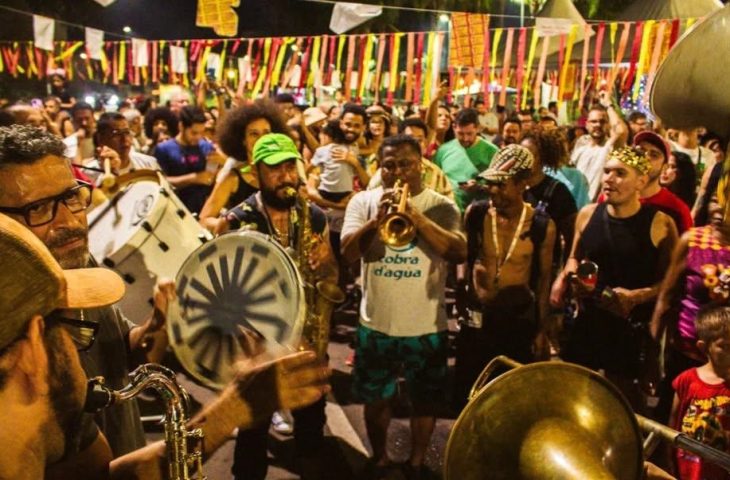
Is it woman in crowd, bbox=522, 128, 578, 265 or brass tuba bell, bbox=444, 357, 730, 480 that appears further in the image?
woman in crowd, bbox=522, 128, 578, 265

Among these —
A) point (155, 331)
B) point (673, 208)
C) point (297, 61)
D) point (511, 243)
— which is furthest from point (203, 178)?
point (297, 61)

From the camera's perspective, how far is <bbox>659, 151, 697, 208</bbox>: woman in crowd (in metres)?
6.38

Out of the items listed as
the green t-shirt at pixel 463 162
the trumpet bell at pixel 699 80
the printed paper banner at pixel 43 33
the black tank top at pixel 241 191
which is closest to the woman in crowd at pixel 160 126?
the green t-shirt at pixel 463 162

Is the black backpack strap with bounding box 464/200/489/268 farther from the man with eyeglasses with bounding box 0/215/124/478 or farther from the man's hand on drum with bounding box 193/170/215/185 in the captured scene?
the man's hand on drum with bounding box 193/170/215/185

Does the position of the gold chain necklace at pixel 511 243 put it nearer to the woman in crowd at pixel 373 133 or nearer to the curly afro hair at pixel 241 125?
the curly afro hair at pixel 241 125

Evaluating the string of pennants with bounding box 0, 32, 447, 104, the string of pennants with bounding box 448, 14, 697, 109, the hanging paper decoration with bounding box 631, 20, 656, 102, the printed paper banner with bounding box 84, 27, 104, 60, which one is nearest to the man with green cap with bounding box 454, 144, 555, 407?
the string of pennants with bounding box 448, 14, 697, 109

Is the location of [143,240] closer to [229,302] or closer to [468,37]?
[229,302]

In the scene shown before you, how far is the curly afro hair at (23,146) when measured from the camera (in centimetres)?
206

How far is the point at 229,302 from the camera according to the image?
3.05 meters

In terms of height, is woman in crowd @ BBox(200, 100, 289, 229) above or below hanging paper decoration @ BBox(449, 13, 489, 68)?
below

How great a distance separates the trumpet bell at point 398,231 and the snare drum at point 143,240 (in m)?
1.31

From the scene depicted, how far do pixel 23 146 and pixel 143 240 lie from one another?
182 centimetres

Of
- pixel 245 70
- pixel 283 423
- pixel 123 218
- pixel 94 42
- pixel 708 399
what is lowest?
pixel 283 423

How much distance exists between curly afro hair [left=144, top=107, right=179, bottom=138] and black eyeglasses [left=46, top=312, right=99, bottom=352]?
7595 mm
